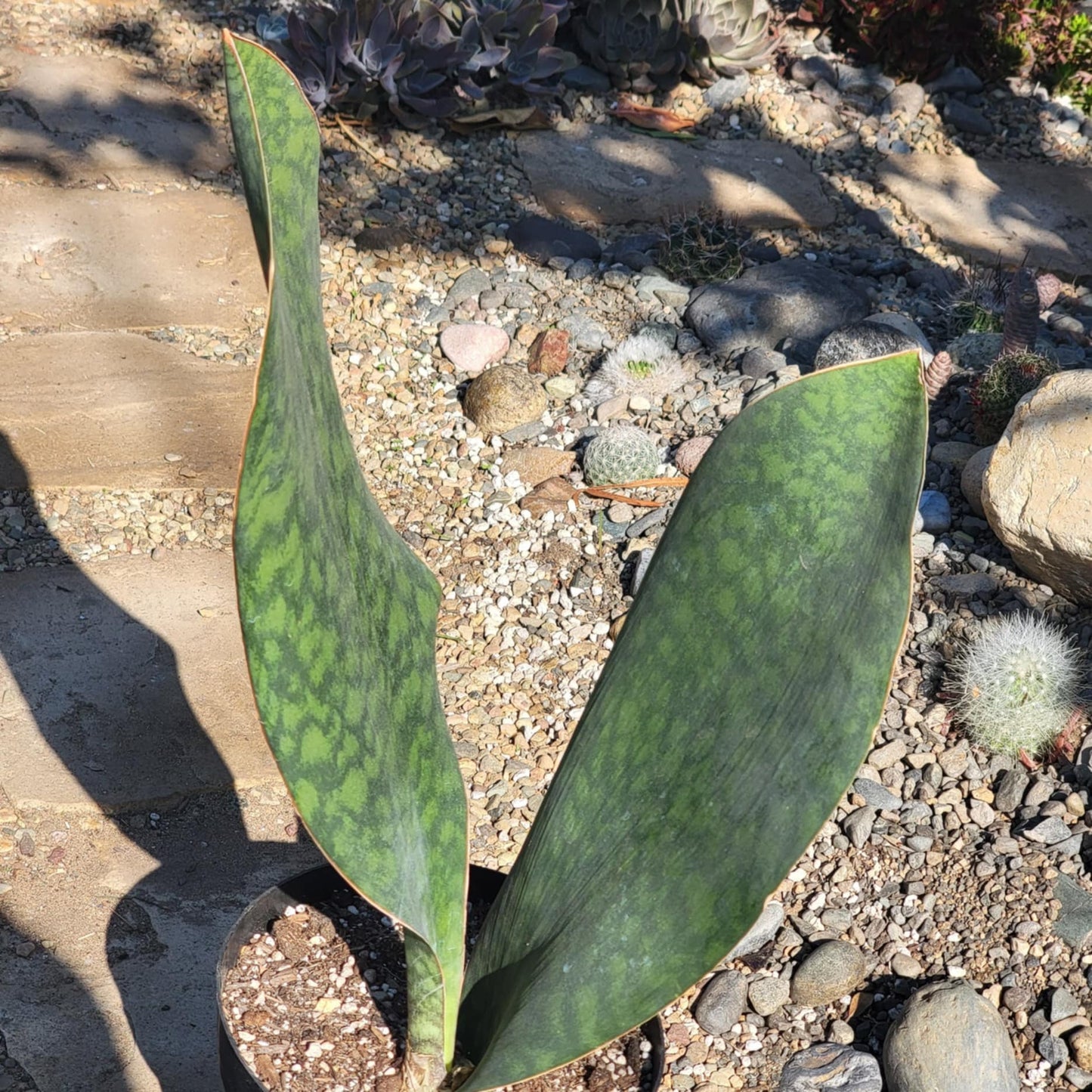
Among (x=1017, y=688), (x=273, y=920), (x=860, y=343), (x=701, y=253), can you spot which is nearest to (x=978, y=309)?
(x=860, y=343)

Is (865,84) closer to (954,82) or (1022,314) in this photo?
(954,82)

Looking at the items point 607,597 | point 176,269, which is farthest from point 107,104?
point 607,597

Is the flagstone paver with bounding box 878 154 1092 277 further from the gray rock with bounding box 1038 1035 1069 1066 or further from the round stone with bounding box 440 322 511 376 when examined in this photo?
the gray rock with bounding box 1038 1035 1069 1066

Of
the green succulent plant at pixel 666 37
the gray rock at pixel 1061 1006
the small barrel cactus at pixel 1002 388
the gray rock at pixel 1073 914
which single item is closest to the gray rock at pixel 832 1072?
the gray rock at pixel 1061 1006

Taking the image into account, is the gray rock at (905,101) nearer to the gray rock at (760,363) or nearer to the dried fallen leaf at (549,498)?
the gray rock at (760,363)

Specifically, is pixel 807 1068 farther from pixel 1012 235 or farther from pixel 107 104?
pixel 107 104

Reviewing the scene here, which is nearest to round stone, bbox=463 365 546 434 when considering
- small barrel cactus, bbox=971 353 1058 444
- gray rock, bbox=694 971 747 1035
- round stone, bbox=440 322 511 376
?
round stone, bbox=440 322 511 376
